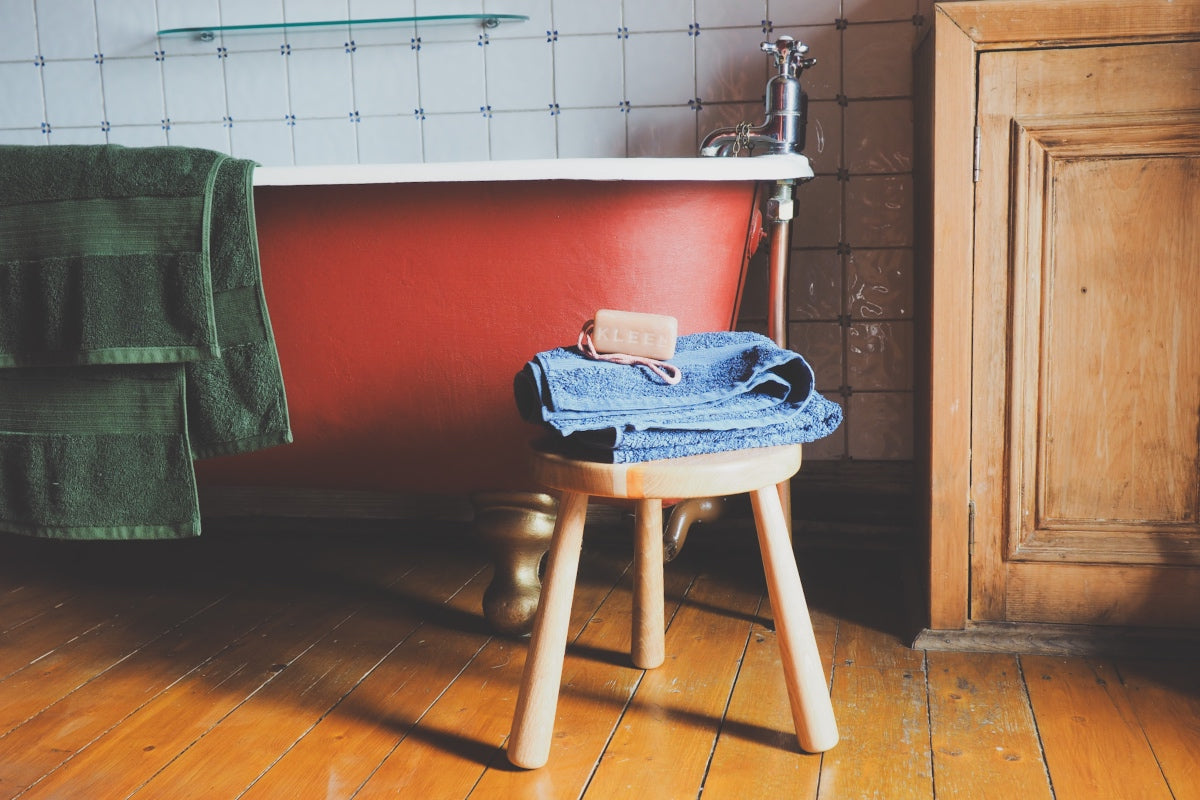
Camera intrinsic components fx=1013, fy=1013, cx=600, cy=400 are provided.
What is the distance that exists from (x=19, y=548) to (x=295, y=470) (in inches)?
32.1

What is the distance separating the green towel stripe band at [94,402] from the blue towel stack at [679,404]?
1.63 feet

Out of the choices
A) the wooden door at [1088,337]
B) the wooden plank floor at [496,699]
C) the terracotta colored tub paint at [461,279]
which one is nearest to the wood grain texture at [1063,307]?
the wooden door at [1088,337]

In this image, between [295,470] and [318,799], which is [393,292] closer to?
[295,470]

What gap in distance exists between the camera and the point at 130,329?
4.14ft

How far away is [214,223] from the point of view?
127cm

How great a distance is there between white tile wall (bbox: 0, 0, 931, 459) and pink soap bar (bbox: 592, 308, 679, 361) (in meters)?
0.77

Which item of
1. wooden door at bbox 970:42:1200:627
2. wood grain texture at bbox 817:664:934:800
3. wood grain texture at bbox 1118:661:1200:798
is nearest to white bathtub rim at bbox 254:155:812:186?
wooden door at bbox 970:42:1200:627

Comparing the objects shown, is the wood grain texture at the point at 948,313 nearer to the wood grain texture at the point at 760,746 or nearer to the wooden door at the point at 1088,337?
the wooden door at the point at 1088,337

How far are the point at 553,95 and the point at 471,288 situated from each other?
2.25 ft

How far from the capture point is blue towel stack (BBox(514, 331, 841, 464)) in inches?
39.3

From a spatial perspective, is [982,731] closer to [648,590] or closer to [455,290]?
[648,590]

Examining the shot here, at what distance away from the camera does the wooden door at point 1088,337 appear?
1.23m

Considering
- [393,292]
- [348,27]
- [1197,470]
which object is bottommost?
[1197,470]

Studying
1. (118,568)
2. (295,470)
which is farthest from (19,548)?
(295,470)
